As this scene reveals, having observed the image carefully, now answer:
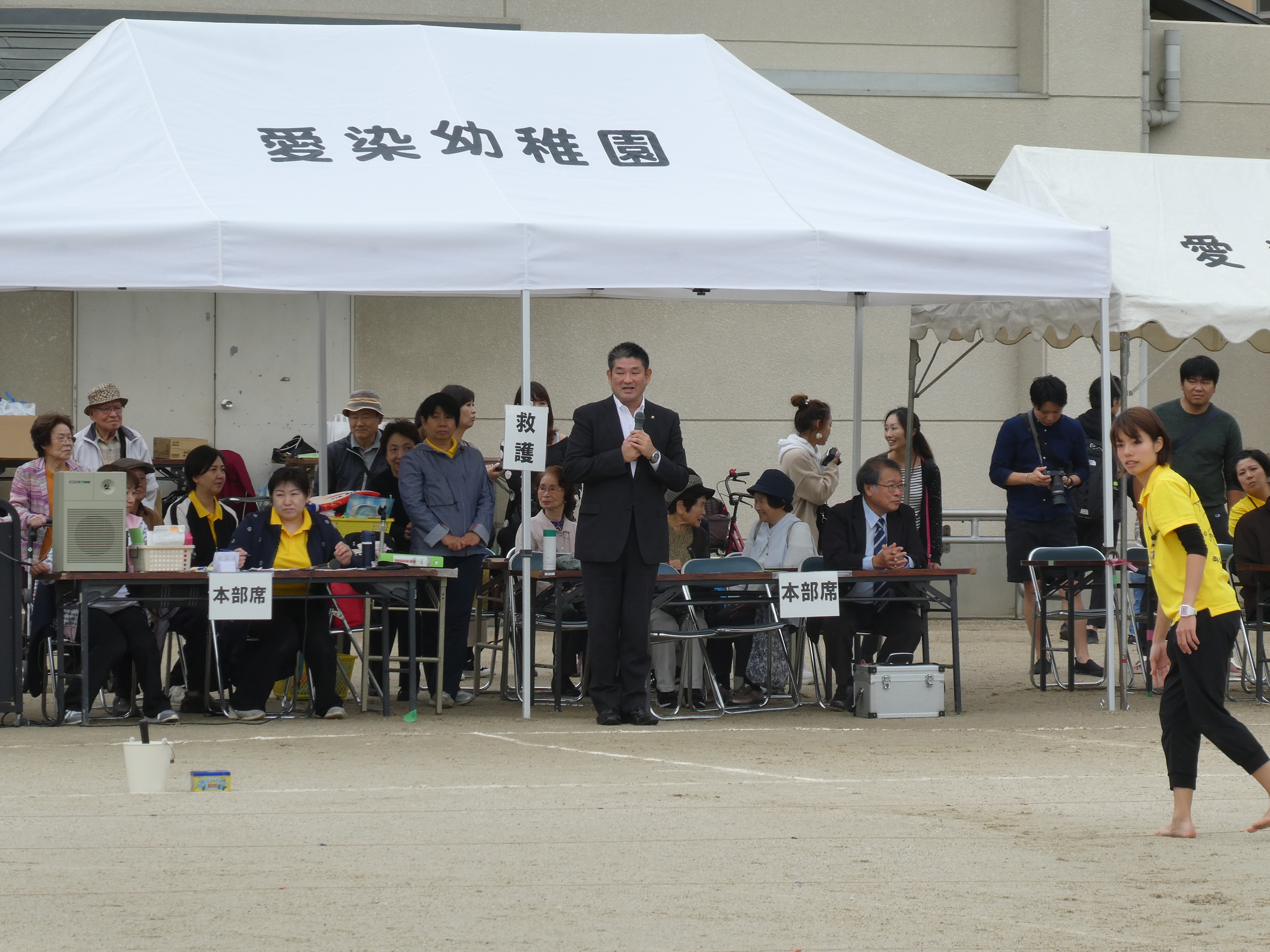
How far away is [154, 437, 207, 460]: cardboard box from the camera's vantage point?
564 inches

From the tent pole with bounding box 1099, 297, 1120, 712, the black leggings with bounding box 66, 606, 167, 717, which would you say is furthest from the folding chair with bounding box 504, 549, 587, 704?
the tent pole with bounding box 1099, 297, 1120, 712

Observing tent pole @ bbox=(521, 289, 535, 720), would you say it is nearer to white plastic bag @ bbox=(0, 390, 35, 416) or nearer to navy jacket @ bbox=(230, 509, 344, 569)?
navy jacket @ bbox=(230, 509, 344, 569)

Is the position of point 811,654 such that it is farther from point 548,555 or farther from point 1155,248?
point 1155,248

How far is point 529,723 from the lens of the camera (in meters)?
9.09

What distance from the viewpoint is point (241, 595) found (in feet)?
28.1

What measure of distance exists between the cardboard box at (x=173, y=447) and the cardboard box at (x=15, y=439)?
1.34 m

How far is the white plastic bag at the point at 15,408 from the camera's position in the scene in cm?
1360

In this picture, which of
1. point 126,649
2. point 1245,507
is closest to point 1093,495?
point 1245,507

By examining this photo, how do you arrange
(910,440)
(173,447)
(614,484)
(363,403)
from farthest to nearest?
(173,447) < (910,440) < (363,403) < (614,484)

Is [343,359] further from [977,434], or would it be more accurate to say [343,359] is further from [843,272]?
[843,272]

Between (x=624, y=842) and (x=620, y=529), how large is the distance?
3.21 metres

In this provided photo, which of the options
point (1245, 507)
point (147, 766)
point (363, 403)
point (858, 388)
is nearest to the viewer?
point (147, 766)

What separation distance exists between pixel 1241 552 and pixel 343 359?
8.60 metres

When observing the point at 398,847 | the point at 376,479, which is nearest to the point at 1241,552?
the point at 376,479
